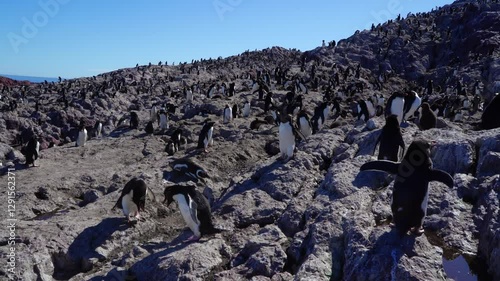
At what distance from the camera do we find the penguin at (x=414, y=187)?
5529mm

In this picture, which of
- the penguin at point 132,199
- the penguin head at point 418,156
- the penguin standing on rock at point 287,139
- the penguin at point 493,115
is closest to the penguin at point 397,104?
the penguin at point 493,115

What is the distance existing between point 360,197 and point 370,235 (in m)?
2.07

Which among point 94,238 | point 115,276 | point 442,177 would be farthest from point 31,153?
point 442,177

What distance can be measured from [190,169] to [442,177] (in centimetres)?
794

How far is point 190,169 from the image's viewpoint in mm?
12195

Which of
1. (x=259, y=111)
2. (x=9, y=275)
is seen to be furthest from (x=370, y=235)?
(x=259, y=111)

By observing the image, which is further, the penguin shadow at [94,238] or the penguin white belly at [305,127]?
the penguin white belly at [305,127]

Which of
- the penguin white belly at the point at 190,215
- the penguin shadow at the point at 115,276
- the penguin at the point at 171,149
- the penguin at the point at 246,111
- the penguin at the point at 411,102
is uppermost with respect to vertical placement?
the penguin at the point at 411,102

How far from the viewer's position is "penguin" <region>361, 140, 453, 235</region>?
218 inches

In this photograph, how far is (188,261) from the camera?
21.6 feet

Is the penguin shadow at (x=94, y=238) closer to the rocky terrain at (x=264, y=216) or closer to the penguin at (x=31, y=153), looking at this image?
the rocky terrain at (x=264, y=216)

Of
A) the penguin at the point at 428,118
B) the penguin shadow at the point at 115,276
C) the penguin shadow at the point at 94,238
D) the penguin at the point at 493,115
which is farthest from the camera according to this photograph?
the penguin at the point at 428,118

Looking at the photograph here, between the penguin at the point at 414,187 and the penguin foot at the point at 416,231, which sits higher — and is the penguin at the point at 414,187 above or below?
above

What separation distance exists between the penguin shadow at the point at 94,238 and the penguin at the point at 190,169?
3.14m
